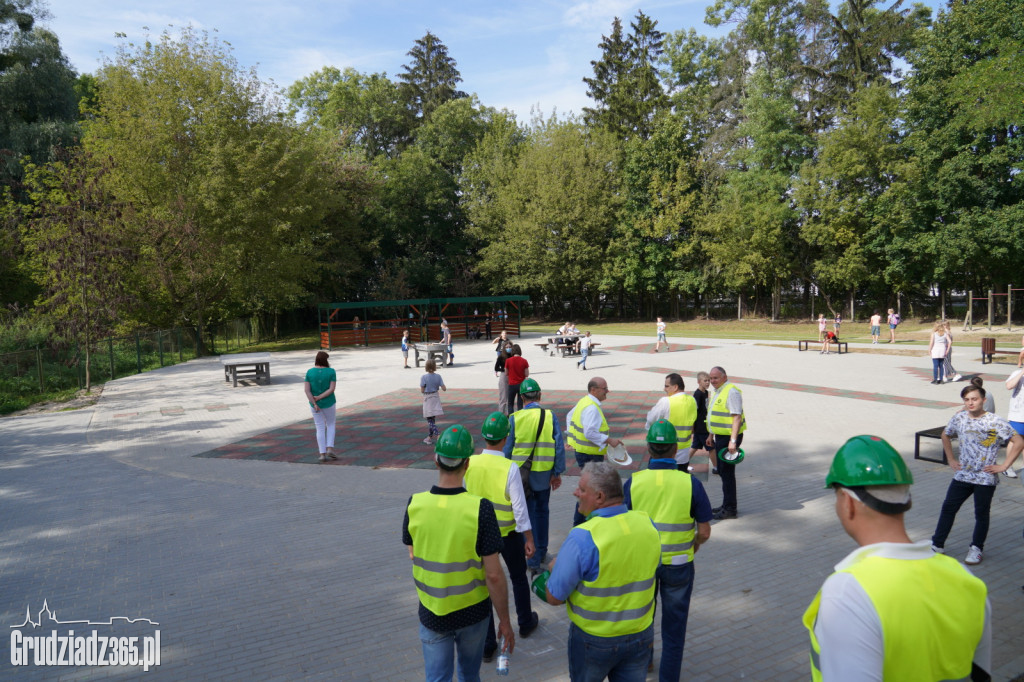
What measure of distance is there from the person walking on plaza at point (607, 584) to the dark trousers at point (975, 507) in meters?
4.46

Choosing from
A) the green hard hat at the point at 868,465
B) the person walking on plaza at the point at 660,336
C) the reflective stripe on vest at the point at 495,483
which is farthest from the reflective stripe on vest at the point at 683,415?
the person walking on plaza at the point at 660,336

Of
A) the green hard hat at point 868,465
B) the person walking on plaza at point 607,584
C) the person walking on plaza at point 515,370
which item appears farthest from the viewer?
the person walking on plaza at point 515,370

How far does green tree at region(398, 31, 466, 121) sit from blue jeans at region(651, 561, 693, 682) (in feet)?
201

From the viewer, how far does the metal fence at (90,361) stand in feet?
61.9

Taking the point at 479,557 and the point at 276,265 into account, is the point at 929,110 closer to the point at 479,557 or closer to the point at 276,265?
the point at 276,265

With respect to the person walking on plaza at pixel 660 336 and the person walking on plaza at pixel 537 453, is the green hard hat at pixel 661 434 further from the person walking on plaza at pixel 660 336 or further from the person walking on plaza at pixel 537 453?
the person walking on plaza at pixel 660 336

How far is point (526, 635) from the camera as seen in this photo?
5.00 meters

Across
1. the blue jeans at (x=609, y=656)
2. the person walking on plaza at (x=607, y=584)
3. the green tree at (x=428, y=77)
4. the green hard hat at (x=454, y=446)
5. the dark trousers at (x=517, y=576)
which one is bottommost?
the dark trousers at (x=517, y=576)

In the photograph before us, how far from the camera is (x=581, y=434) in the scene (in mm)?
6102

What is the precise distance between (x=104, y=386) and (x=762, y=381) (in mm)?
21001

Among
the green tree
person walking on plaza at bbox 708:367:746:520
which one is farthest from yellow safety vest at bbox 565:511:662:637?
the green tree

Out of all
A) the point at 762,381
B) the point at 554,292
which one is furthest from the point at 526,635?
the point at 554,292

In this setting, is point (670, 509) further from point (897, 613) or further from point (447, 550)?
point (897, 613)

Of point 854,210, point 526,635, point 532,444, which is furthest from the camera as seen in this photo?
point 854,210
